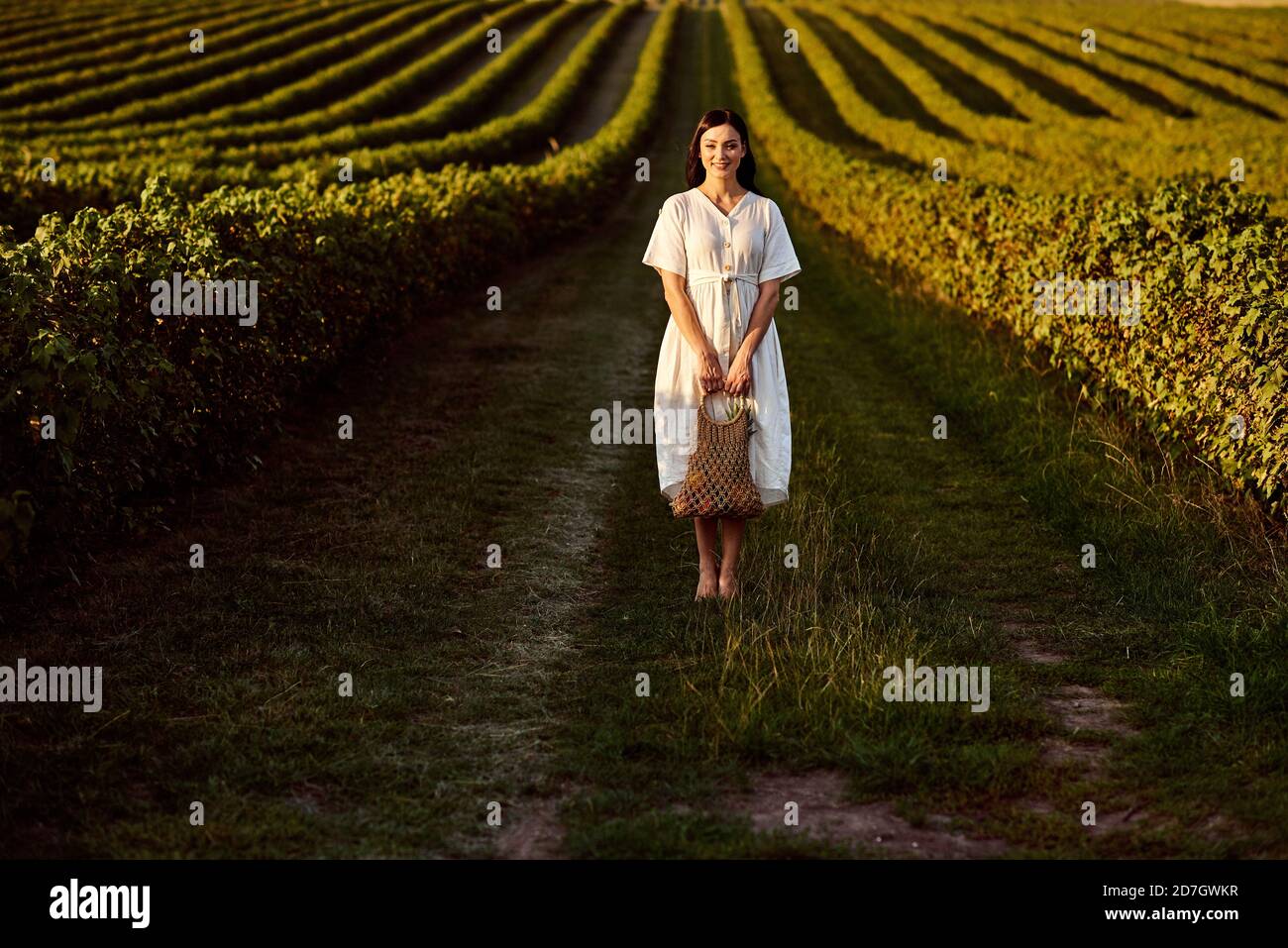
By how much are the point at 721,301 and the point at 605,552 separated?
210 cm

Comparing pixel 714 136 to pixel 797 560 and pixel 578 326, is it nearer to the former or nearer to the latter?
pixel 797 560

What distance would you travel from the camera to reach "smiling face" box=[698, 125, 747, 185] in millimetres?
6328

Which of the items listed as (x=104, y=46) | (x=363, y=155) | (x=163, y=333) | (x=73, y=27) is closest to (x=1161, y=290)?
(x=163, y=333)

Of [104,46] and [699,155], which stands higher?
[104,46]

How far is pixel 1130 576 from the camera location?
6965mm

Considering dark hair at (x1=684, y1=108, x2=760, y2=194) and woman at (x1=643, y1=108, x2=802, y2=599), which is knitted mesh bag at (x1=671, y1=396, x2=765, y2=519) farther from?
dark hair at (x1=684, y1=108, x2=760, y2=194)

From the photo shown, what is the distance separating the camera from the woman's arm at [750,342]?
635cm

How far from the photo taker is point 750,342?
6.37 metres

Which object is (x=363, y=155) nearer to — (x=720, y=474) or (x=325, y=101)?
(x=720, y=474)

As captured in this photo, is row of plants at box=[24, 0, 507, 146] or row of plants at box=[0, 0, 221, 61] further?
row of plants at box=[0, 0, 221, 61]

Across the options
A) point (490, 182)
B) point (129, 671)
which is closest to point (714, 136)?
point (129, 671)

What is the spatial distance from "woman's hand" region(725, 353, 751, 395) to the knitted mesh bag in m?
0.13

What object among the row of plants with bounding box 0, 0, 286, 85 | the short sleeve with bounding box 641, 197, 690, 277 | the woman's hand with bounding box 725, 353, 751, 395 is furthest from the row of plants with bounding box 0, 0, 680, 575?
the row of plants with bounding box 0, 0, 286, 85

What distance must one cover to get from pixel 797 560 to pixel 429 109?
129ft
